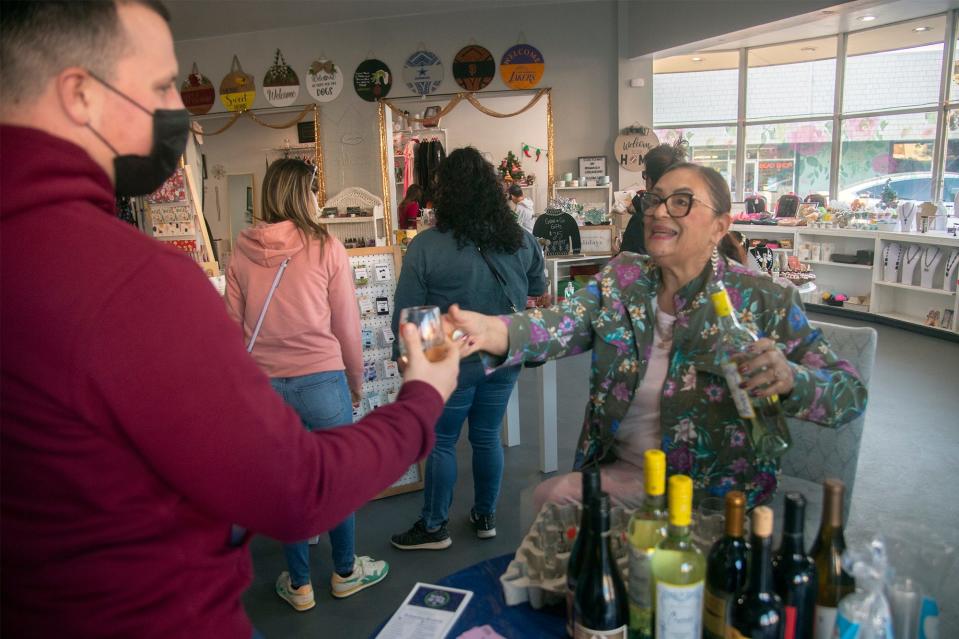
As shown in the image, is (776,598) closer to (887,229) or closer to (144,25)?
(144,25)

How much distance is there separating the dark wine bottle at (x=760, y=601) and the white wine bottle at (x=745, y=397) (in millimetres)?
399

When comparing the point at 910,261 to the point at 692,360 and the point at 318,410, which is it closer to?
the point at 692,360

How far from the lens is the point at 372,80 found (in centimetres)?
777

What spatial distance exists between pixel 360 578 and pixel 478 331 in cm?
156

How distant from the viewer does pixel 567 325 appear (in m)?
1.81

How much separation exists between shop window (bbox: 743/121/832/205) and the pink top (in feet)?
25.5

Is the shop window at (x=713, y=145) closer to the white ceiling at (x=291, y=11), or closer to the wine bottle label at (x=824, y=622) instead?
the white ceiling at (x=291, y=11)

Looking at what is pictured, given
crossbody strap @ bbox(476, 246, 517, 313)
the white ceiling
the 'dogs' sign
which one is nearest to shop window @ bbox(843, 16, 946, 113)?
the 'dogs' sign

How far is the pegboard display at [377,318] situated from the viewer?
11.1 ft

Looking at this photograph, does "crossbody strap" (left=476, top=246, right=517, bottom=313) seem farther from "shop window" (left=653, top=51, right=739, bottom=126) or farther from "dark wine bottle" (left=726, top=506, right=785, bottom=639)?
"shop window" (left=653, top=51, right=739, bottom=126)

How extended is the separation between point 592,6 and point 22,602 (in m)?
7.90

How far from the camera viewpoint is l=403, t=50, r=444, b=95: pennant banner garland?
766 centimetres

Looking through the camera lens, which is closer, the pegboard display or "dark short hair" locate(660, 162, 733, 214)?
"dark short hair" locate(660, 162, 733, 214)

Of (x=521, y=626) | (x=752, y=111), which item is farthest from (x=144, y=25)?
(x=752, y=111)
